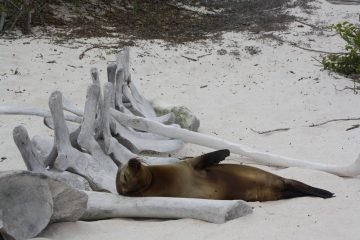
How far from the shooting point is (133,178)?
10.9ft

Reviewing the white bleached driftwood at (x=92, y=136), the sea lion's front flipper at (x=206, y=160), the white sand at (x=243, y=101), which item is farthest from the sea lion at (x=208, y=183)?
the white bleached driftwood at (x=92, y=136)

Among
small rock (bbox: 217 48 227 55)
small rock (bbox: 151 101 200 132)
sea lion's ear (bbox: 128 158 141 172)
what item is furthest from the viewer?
small rock (bbox: 217 48 227 55)

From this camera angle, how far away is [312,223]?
3.12 m

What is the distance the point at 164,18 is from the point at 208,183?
8.38 meters

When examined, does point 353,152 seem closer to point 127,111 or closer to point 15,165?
point 127,111

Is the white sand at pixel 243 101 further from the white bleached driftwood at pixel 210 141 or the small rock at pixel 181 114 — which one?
the small rock at pixel 181 114

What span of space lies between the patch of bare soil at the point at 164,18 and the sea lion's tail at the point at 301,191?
256 inches

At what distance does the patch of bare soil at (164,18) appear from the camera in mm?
10328

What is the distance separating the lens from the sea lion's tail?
3.68m

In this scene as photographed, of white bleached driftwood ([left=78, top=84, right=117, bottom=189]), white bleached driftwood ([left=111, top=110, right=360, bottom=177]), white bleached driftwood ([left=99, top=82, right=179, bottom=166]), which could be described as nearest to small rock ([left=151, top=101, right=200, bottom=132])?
white bleached driftwood ([left=111, top=110, right=360, bottom=177])

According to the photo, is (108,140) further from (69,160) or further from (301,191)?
(301,191)

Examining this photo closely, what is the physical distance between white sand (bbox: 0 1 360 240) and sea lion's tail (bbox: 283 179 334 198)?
94 millimetres

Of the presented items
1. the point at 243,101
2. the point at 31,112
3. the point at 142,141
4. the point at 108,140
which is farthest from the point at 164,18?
the point at 108,140

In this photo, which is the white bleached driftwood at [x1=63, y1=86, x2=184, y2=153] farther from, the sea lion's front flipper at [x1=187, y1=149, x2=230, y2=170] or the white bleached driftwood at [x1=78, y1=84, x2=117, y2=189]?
the sea lion's front flipper at [x1=187, y1=149, x2=230, y2=170]
